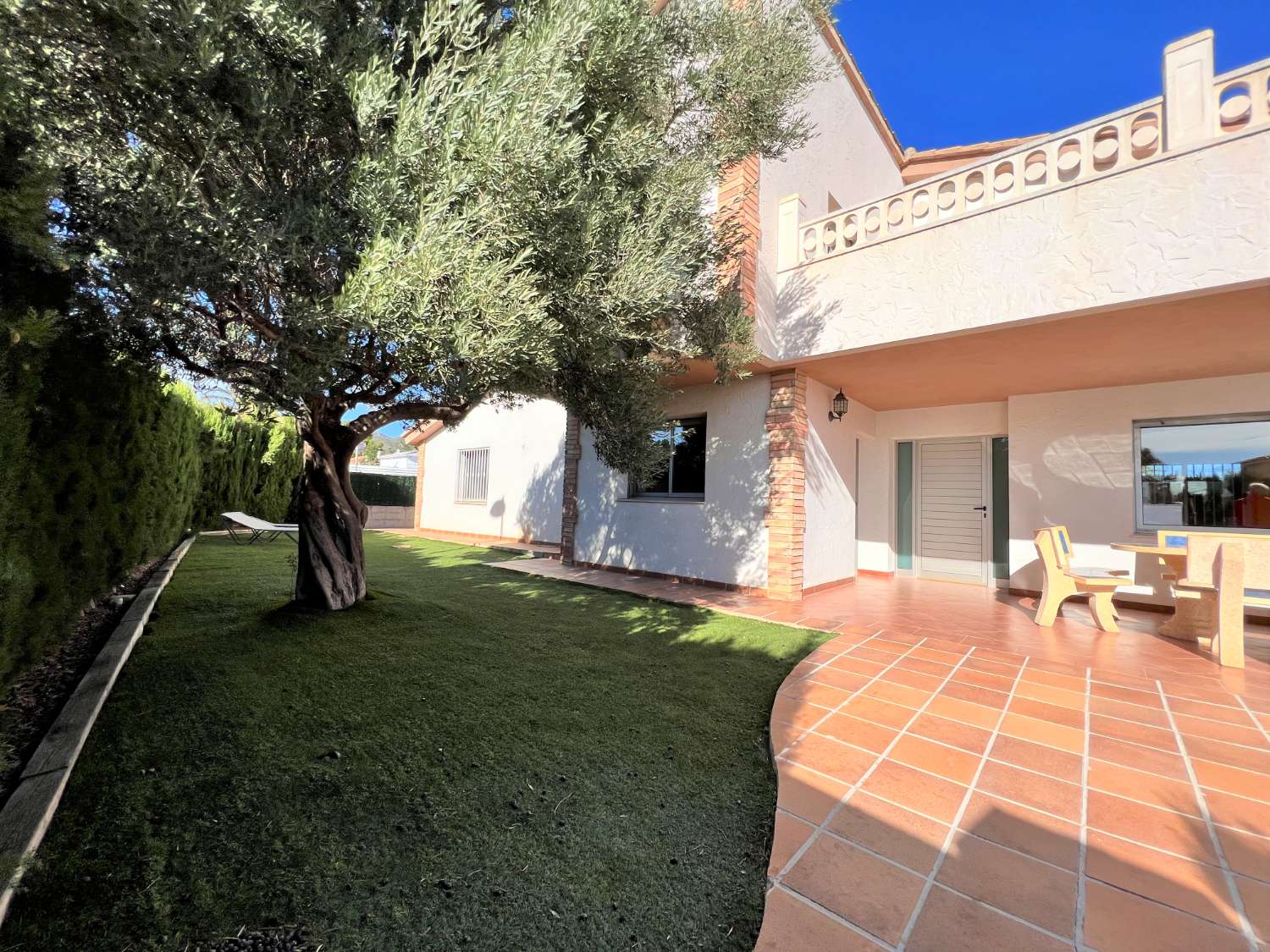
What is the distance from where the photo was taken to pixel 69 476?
3.05 m

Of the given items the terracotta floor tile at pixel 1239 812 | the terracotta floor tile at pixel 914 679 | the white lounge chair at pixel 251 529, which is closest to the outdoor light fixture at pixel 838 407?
the terracotta floor tile at pixel 914 679

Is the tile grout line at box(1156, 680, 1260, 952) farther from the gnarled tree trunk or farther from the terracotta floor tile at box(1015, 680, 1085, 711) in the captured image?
the gnarled tree trunk

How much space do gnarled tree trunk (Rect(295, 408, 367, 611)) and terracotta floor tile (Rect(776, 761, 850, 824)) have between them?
13.0ft

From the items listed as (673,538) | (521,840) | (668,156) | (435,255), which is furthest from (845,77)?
(521,840)

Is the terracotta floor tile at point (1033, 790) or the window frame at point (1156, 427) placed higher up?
the window frame at point (1156, 427)

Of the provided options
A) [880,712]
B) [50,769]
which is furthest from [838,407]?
[50,769]

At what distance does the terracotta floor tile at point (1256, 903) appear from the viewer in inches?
68.8

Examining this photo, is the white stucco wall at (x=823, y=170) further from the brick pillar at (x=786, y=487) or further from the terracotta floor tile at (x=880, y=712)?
the terracotta floor tile at (x=880, y=712)

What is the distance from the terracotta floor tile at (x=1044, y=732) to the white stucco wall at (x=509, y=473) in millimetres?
9969

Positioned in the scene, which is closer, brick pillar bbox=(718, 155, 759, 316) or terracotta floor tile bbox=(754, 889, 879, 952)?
terracotta floor tile bbox=(754, 889, 879, 952)

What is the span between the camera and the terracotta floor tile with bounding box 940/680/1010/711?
3.62 m

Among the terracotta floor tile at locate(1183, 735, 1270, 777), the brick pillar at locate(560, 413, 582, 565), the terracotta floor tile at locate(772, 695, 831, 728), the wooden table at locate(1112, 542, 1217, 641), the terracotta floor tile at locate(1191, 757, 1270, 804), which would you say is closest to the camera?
the terracotta floor tile at locate(1191, 757, 1270, 804)

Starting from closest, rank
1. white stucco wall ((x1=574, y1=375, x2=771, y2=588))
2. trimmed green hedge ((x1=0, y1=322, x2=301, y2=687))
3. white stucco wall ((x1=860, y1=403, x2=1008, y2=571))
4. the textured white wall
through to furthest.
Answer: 1. trimmed green hedge ((x1=0, y1=322, x2=301, y2=687))
2. the textured white wall
3. white stucco wall ((x1=574, y1=375, x2=771, y2=588))
4. white stucco wall ((x1=860, y1=403, x2=1008, y2=571))

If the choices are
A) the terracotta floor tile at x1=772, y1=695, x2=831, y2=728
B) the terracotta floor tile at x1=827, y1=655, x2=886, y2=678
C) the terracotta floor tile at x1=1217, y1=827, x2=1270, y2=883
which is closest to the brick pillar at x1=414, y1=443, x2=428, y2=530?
the terracotta floor tile at x1=827, y1=655, x2=886, y2=678
